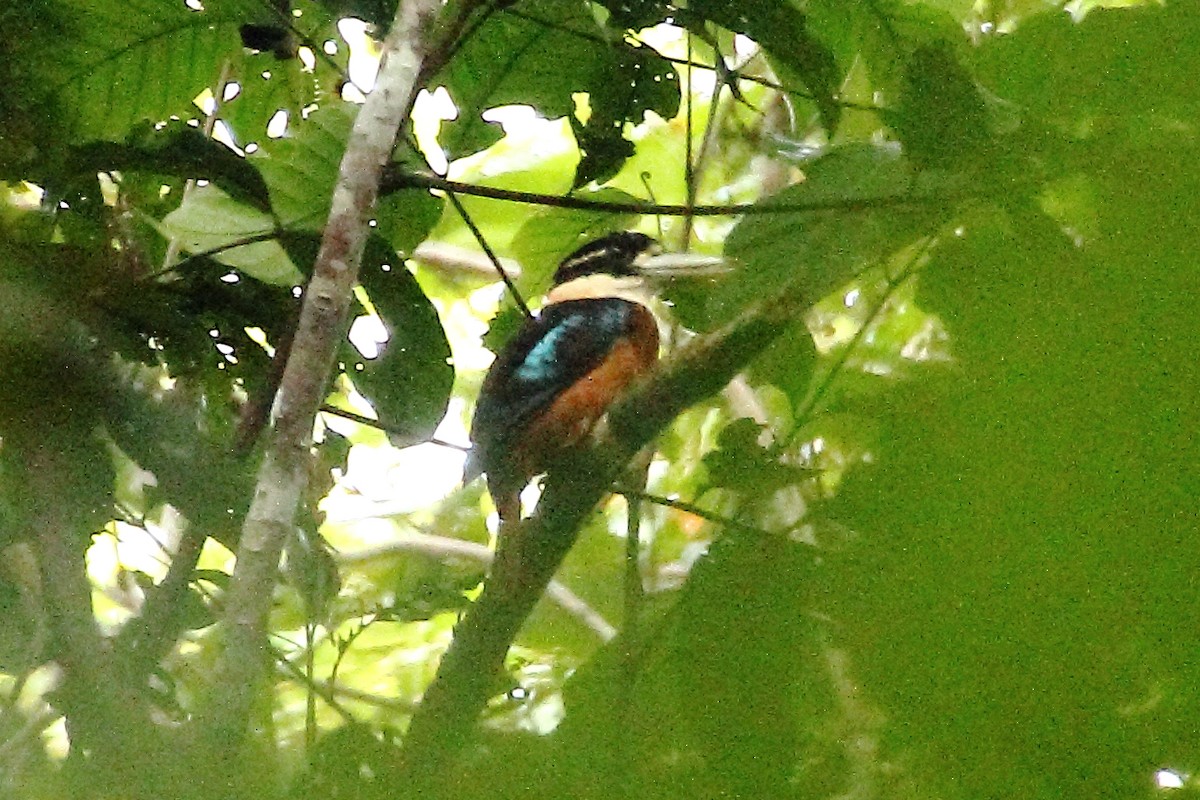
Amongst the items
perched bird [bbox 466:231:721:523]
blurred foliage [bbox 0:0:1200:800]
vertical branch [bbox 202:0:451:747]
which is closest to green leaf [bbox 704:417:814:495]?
blurred foliage [bbox 0:0:1200:800]

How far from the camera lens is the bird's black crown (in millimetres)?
899

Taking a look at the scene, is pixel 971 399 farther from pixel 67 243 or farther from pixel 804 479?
pixel 67 243

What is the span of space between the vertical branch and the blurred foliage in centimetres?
2

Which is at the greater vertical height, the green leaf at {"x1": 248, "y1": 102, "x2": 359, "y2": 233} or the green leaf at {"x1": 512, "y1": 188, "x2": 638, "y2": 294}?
the green leaf at {"x1": 512, "y1": 188, "x2": 638, "y2": 294}

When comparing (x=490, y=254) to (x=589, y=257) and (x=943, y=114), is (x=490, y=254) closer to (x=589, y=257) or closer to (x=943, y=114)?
(x=589, y=257)

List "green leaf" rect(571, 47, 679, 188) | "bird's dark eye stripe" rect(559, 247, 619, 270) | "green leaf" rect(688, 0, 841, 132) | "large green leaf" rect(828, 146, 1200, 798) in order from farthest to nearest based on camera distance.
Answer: "bird's dark eye stripe" rect(559, 247, 619, 270)
"green leaf" rect(571, 47, 679, 188)
"green leaf" rect(688, 0, 841, 132)
"large green leaf" rect(828, 146, 1200, 798)

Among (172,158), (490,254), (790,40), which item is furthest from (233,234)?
(790,40)

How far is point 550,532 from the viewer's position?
2.14 ft

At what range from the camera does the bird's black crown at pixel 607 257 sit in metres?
0.90

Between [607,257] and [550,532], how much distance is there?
0.37 metres

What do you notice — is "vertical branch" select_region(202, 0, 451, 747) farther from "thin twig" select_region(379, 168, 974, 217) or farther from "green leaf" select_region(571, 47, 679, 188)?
"green leaf" select_region(571, 47, 679, 188)

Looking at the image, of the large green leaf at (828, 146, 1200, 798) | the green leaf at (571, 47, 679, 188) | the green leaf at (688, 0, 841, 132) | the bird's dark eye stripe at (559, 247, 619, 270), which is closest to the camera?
the large green leaf at (828, 146, 1200, 798)

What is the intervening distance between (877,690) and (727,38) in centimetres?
47

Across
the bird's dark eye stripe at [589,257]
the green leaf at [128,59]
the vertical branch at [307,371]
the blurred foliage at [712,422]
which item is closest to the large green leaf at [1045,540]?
the blurred foliage at [712,422]
